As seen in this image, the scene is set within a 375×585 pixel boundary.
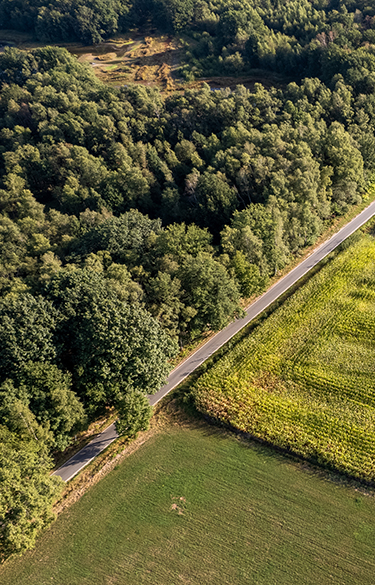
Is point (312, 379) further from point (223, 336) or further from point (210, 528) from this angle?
point (210, 528)

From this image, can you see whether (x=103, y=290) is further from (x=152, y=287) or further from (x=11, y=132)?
(x=11, y=132)

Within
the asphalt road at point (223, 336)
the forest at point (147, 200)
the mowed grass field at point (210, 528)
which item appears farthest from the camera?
the asphalt road at point (223, 336)

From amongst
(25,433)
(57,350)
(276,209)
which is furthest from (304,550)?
(276,209)

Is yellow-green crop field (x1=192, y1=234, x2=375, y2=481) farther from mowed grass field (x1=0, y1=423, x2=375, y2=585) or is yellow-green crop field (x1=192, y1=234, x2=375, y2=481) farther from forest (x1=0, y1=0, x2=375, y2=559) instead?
forest (x1=0, y1=0, x2=375, y2=559)

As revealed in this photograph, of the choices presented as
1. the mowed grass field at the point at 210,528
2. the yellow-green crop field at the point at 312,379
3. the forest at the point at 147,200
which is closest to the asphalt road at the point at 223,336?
the forest at the point at 147,200

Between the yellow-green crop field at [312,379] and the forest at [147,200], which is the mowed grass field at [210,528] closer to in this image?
the yellow-green crop field at [312,379]

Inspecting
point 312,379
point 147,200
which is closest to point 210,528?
point 312,379
